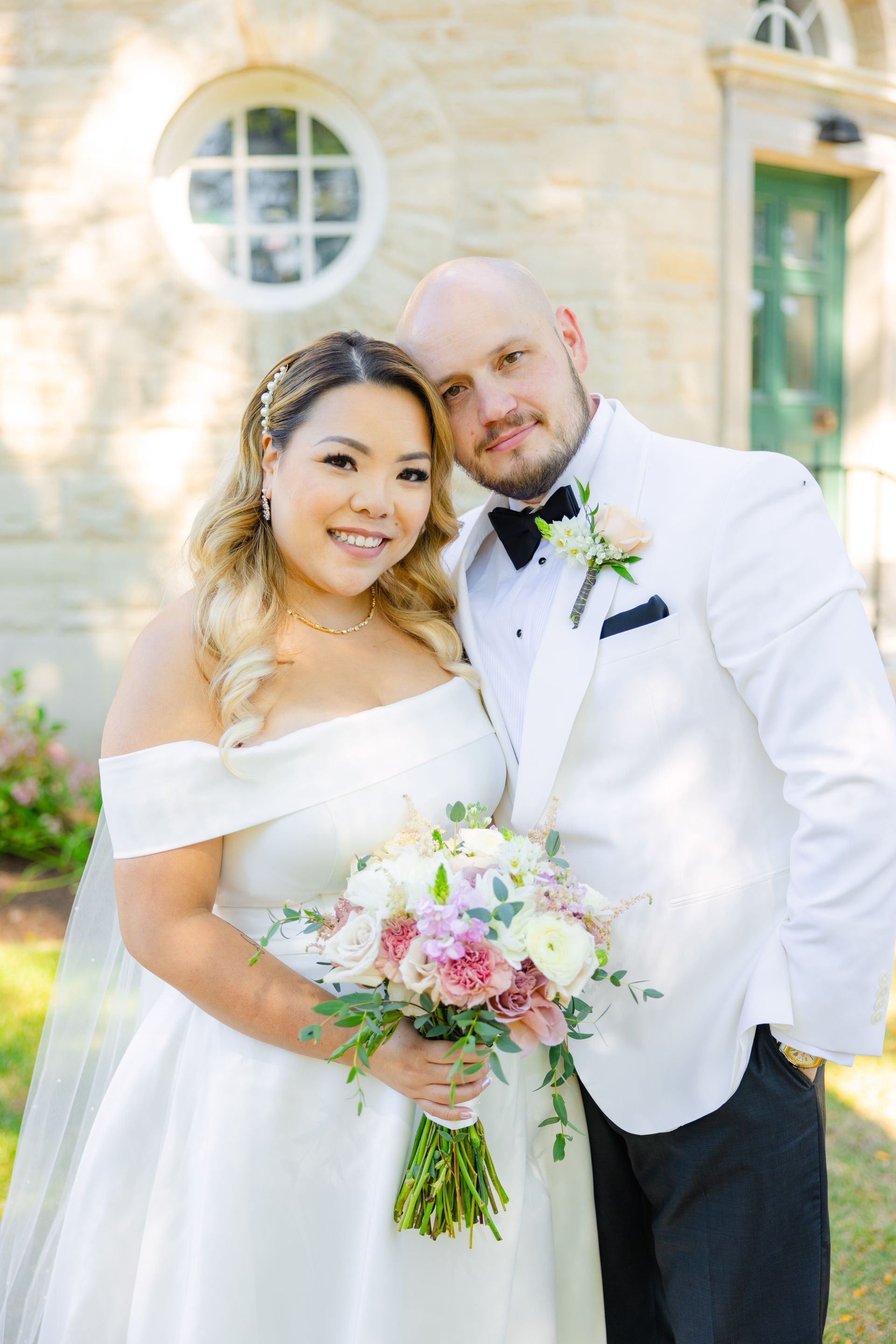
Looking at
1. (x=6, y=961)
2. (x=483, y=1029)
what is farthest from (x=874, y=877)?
(x=6, y=961)

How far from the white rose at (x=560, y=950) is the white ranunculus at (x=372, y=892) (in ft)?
0.84

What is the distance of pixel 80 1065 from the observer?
115 inches

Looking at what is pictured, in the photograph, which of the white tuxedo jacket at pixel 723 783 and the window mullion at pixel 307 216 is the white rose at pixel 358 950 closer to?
the white tuxedo jacket at pixel 723 783

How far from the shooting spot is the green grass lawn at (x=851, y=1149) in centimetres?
339

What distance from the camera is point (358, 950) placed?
1955 millimetres

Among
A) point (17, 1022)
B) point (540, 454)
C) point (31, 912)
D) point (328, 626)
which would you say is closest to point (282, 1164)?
point (328, 626)

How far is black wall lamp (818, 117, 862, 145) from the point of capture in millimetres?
7566

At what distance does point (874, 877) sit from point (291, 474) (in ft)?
4.95

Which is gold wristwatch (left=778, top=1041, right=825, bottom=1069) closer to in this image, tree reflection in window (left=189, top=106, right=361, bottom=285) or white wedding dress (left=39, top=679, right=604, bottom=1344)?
white wedding dress (left=39, top=679, right=604, bottom=1344)

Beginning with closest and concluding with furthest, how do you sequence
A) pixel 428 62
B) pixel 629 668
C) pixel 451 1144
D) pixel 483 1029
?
pixel 483 1029
pixel 451 1144
pixel 629 668
pixel 428 62

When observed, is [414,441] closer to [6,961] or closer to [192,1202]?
[192,1202]

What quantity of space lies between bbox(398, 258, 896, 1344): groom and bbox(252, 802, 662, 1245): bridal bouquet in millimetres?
276

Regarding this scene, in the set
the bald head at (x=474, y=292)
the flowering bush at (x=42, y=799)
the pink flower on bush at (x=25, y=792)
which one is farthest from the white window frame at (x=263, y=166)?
the bald head at (x=474, y=292)

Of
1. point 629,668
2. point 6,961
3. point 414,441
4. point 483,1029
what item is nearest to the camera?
point 483,1029
